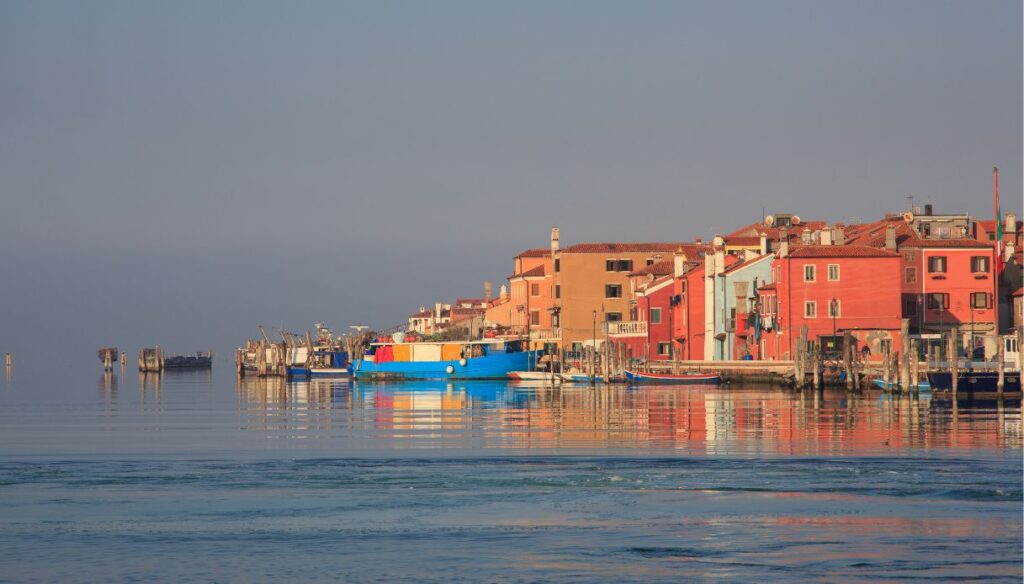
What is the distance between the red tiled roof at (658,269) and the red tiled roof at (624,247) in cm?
433

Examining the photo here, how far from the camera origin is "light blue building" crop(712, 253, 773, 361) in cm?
8700

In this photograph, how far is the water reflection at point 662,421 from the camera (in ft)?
116

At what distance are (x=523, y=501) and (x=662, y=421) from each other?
21.7 m

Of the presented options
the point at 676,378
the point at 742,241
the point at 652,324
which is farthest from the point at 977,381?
the point at 652,324

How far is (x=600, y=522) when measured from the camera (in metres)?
21.6

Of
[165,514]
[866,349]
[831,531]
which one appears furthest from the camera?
[866,349]

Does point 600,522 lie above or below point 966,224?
below

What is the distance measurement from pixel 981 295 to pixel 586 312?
41.2 m

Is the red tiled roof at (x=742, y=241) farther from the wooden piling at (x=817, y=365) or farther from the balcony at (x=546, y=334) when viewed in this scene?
the wooden piling at (x=817, y=365)

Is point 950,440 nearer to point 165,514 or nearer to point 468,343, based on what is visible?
point 165,514

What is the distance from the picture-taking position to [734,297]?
90125mm

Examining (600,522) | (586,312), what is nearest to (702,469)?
(600,522)

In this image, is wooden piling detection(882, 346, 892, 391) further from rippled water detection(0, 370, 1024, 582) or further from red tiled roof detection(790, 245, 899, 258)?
rippled water detection(0, 370, 1024, 582)

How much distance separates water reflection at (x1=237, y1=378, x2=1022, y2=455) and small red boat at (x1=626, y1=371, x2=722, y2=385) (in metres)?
8.29
